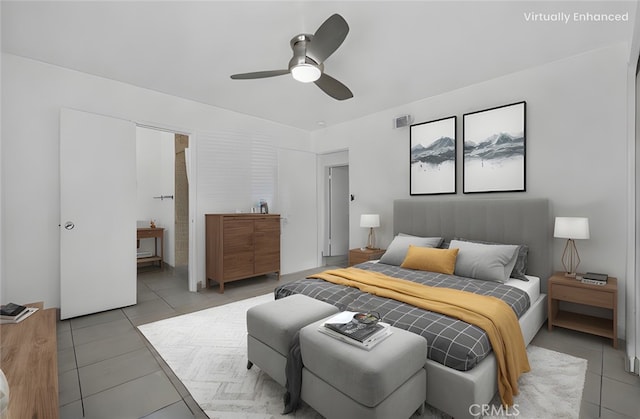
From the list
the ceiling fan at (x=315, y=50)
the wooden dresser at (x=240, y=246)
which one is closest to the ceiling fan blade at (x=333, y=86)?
the ceiling fan at (x=315, y=50)

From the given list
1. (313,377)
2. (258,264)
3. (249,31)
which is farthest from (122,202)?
(313,377)

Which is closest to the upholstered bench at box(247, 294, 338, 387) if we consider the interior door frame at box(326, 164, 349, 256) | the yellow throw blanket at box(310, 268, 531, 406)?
the yellow throw blanket at box(310, 268, 531, 406)

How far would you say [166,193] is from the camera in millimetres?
5809

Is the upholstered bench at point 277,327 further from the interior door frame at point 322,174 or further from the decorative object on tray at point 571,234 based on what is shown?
the interior door frame at point 322,174

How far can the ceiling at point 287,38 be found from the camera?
2.23 metres

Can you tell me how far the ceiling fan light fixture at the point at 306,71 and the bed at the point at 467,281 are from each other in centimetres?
180

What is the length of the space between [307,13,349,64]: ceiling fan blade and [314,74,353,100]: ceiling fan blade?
25cm

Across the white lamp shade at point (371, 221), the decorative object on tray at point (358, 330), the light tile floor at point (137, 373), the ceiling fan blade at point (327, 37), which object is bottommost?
the light tile floor at point (137, 373)

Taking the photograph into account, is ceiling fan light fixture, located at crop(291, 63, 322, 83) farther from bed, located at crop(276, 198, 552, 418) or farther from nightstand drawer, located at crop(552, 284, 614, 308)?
nightstand drawer, located at crop(552, 284, 614, 308)

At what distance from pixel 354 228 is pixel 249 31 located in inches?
135

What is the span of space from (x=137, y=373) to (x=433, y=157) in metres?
3.93

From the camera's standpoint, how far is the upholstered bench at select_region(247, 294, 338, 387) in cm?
184

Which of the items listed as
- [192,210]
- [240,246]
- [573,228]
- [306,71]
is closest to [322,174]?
[240,246]

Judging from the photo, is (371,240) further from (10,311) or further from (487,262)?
(10,311)
